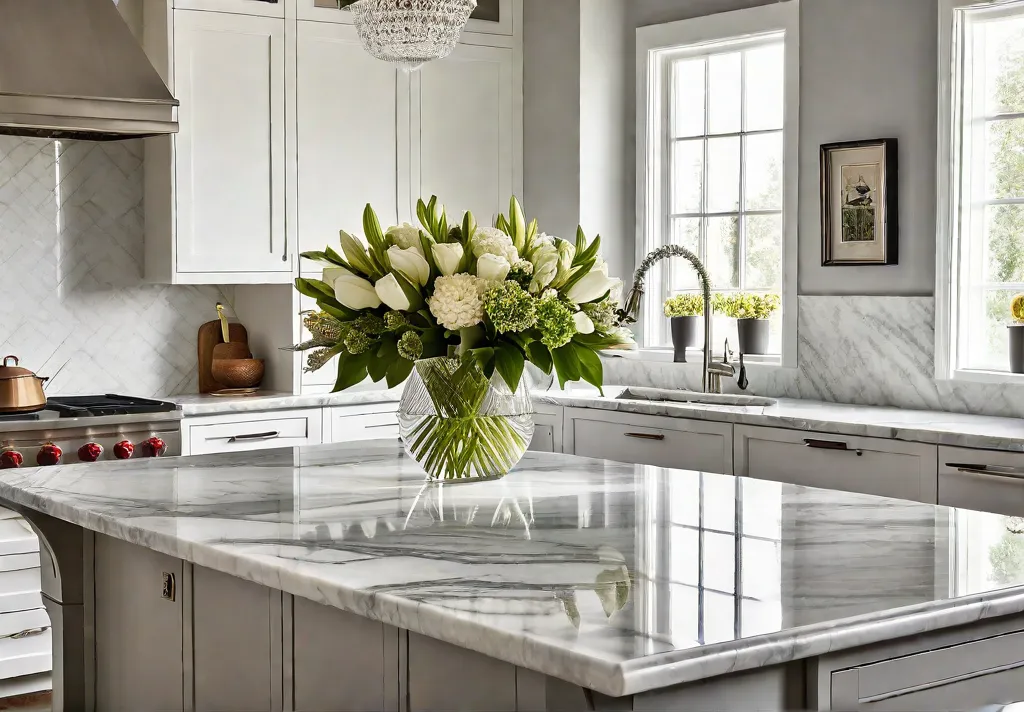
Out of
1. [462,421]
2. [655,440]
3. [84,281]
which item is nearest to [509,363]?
[462,421]

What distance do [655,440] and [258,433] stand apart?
1.57 meters

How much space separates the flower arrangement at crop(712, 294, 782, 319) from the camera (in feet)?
15.3

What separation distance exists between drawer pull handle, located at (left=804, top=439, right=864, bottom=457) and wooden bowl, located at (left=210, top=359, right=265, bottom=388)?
2386 mm

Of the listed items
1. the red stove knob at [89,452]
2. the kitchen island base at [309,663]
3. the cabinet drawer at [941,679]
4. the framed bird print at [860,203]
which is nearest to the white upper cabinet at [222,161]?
the red stove knob at [89,452]

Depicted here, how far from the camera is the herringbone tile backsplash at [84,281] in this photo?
4.66 metres

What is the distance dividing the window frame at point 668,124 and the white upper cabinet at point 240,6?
5.31 ft

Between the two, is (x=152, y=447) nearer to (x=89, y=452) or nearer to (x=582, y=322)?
(x=89, y=452)

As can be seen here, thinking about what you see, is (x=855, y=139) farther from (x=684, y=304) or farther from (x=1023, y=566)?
(x=1023, y=566)

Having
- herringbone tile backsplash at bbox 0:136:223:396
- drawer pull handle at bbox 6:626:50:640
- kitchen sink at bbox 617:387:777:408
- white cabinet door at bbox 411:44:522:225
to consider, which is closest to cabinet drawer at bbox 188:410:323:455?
herringbone tile backsplash at bbox 0:136:223:396

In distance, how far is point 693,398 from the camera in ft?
15.2

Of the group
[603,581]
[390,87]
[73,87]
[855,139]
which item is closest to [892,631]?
[603,581]

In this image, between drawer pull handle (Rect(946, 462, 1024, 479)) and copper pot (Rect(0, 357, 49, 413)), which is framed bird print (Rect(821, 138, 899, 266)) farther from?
copper pot (Rect(0, 357, 49, 413))

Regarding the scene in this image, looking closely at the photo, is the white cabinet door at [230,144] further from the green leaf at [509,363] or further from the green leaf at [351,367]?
the green leaf at [509,363]

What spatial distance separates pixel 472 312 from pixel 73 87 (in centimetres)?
262
